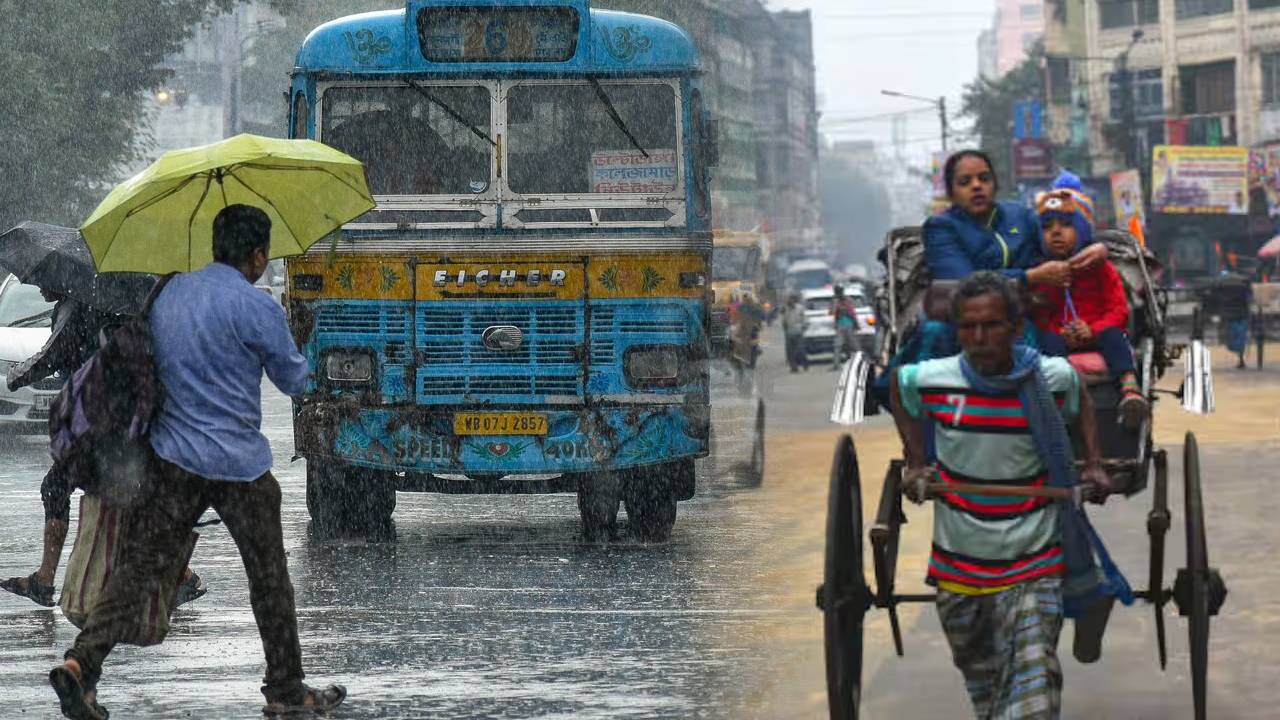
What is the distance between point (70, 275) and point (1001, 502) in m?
5.12

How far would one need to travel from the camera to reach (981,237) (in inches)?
264

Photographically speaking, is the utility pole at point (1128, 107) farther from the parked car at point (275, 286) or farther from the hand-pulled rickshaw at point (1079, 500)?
the hand-pulled rickshaw at point (1079, 500)

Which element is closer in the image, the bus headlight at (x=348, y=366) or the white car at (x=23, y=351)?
the bus headlight at (x=348, y=366)

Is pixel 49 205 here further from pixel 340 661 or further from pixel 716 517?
pixel 340 661

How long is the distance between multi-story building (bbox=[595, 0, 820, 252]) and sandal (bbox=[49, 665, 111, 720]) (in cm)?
10220

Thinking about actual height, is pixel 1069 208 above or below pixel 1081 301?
above

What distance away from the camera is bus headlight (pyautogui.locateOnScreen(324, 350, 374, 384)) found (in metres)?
11.9

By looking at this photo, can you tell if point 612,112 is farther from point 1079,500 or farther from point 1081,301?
point 1079,500

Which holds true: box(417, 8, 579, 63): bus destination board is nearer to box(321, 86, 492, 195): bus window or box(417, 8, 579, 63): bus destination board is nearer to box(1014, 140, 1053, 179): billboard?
box(321, 86, 492, 195): bus window

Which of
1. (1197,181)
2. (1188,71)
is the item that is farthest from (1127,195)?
(1188,71)

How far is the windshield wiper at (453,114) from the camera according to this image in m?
12.2

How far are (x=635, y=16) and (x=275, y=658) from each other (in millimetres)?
6174

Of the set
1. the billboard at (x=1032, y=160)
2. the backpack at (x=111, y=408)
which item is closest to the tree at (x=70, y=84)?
the backpack at (x=111, y=408)

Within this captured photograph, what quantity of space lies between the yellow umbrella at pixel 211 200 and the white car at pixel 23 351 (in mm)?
11013
